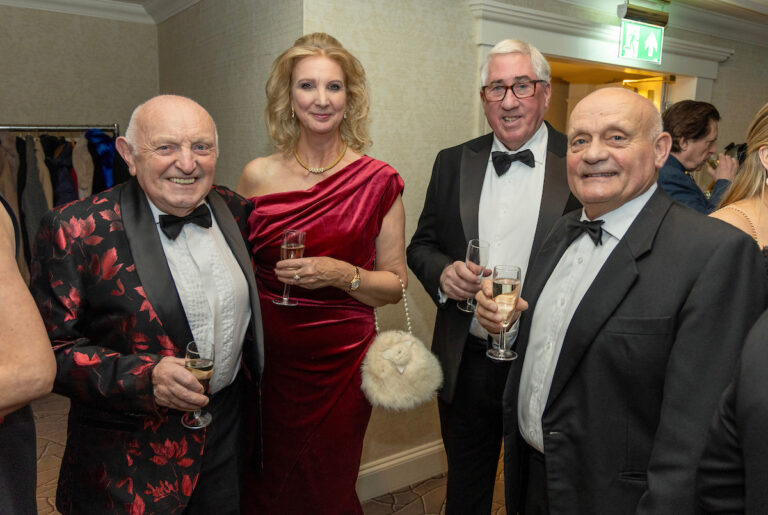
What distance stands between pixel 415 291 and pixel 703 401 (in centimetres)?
211

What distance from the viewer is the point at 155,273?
1628mm

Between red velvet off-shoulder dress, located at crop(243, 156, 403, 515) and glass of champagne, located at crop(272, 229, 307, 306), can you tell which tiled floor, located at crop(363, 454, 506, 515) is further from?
glass of champagne, located at crop(272, 229, 307, 306)

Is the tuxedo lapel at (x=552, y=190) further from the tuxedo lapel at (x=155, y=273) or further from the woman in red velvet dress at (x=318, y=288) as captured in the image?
the tuxedo lapel at (x=155, y=273)

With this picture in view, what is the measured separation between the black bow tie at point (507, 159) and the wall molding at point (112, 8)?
325 centimetres

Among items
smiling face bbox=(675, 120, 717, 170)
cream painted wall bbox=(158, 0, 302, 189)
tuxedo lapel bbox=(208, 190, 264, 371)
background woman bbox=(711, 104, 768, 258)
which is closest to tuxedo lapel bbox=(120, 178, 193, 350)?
tuxedo lapel bbox=(208, 190, 264, 371)

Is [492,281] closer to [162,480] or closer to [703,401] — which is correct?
[703,401]

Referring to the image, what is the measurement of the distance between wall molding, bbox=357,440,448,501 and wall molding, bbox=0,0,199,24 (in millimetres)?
3565

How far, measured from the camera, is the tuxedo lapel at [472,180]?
88.7 inches

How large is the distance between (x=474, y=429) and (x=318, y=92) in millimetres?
1431

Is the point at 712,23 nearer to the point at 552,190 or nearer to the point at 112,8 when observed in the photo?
the point at 552,190

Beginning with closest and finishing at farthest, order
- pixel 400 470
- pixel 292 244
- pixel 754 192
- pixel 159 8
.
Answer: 1. pixel 754 192
2. pixel 292 244
3. pixel 400 470
4. pixel 159 8

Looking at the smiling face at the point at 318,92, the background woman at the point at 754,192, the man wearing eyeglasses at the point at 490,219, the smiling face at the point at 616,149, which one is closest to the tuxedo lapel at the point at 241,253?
the smiling face at the point at 318,92

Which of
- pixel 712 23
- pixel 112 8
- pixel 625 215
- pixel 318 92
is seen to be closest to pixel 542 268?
pixel 625 215

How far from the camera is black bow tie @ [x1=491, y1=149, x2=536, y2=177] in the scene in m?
2.22
